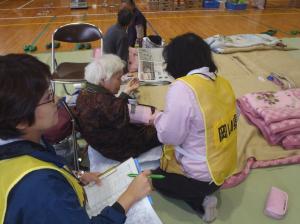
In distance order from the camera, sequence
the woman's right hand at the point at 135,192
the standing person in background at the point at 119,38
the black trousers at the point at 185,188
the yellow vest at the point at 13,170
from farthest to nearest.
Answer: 1. the standing person in background at the point at 119,38
2. the black trousers at the point at 185,188
3. the woman's right hand at the point at 135,192
4. the yellow vest at the point at 13,170

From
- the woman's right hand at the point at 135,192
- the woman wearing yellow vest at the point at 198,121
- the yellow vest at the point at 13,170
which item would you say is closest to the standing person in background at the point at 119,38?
the woman wearing yellow vest at the point at 198,121

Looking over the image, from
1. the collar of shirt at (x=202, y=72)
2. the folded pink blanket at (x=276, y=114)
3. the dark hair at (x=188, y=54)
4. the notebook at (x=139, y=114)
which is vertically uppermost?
the dark hair at (x=188, y=54)

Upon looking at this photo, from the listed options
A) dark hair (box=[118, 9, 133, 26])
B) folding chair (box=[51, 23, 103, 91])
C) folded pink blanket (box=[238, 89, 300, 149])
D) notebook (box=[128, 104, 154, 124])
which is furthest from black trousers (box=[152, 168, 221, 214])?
dark hair (box=[118, 9, 133, 26])

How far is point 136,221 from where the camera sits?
1029 mm

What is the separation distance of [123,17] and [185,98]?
1.74m

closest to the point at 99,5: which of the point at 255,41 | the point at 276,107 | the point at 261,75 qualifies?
the point at 255,41

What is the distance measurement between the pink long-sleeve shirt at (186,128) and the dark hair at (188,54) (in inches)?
1.5

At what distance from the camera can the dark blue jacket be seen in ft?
2.11

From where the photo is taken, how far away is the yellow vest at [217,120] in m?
1.21

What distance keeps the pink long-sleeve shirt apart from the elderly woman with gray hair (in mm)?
272

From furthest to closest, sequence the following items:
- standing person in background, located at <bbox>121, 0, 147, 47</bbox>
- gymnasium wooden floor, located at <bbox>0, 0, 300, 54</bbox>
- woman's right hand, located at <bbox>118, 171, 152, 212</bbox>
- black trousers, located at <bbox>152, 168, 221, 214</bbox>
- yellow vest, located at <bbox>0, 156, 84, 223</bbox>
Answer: gymnasium wooden floor, located at <bbox>0, 0, 300, 54</bbox>, standing person in background, located at <bbox>121, 0, 147, 47</bbox>, black trousers, located at <bbox>152, 168, 221, 214</bbox>, woman's right hand, located at <bbox>118, 171, 152, 212</bbox>, yellow vest, located at <bbox>0, 156, 84, 223</bbox>

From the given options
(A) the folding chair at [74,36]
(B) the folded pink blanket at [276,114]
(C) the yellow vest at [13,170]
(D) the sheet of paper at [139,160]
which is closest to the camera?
(C) the yellow vest at [13,170]

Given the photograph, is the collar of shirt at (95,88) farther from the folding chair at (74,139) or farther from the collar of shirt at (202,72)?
the collar of shirt at (202,72)

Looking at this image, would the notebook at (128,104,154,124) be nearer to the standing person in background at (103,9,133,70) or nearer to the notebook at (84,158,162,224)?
the notebook at (84,158,162,224)
